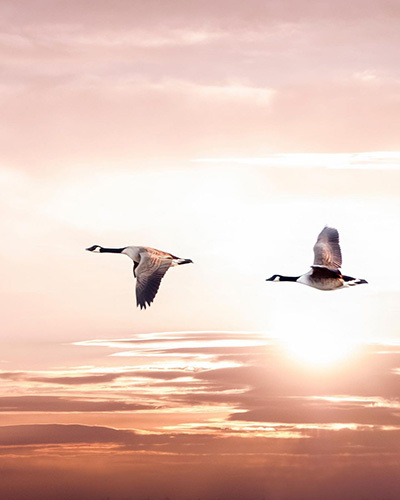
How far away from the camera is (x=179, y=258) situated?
99.5 ft

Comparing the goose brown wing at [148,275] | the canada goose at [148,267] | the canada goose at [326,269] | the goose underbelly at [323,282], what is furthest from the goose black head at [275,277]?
the goose brown wing at [148,275]

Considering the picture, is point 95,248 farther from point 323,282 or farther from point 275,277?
point 323,282

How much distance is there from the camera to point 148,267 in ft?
96.0

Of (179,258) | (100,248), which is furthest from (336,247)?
(100,248)

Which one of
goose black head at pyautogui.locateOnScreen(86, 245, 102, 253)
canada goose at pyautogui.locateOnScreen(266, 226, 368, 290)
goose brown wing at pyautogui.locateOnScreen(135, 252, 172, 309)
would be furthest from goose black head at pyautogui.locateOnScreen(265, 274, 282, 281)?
goose black head at pyautogui.locateOnScreen(86, 245, 102, 253)

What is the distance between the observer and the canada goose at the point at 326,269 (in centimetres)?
3109

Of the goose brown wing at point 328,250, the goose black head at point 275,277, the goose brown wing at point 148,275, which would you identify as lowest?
the goose brown wing at point 148,275

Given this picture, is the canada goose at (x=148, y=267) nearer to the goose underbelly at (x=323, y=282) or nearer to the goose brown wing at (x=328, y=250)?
the goose underbelly at (x=323, y=282)

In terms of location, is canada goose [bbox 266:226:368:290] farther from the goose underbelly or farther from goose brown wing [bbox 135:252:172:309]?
goose brown wing [bbox 135:252:172:309]

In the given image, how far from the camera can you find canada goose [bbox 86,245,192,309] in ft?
92.7

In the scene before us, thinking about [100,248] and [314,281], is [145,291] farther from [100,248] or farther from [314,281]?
[100,248]

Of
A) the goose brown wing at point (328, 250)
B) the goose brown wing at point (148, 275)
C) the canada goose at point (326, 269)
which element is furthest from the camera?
the goose brown wing at point (328, 250)

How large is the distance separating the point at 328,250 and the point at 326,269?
2529mm

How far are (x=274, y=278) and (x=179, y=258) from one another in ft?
15.7
